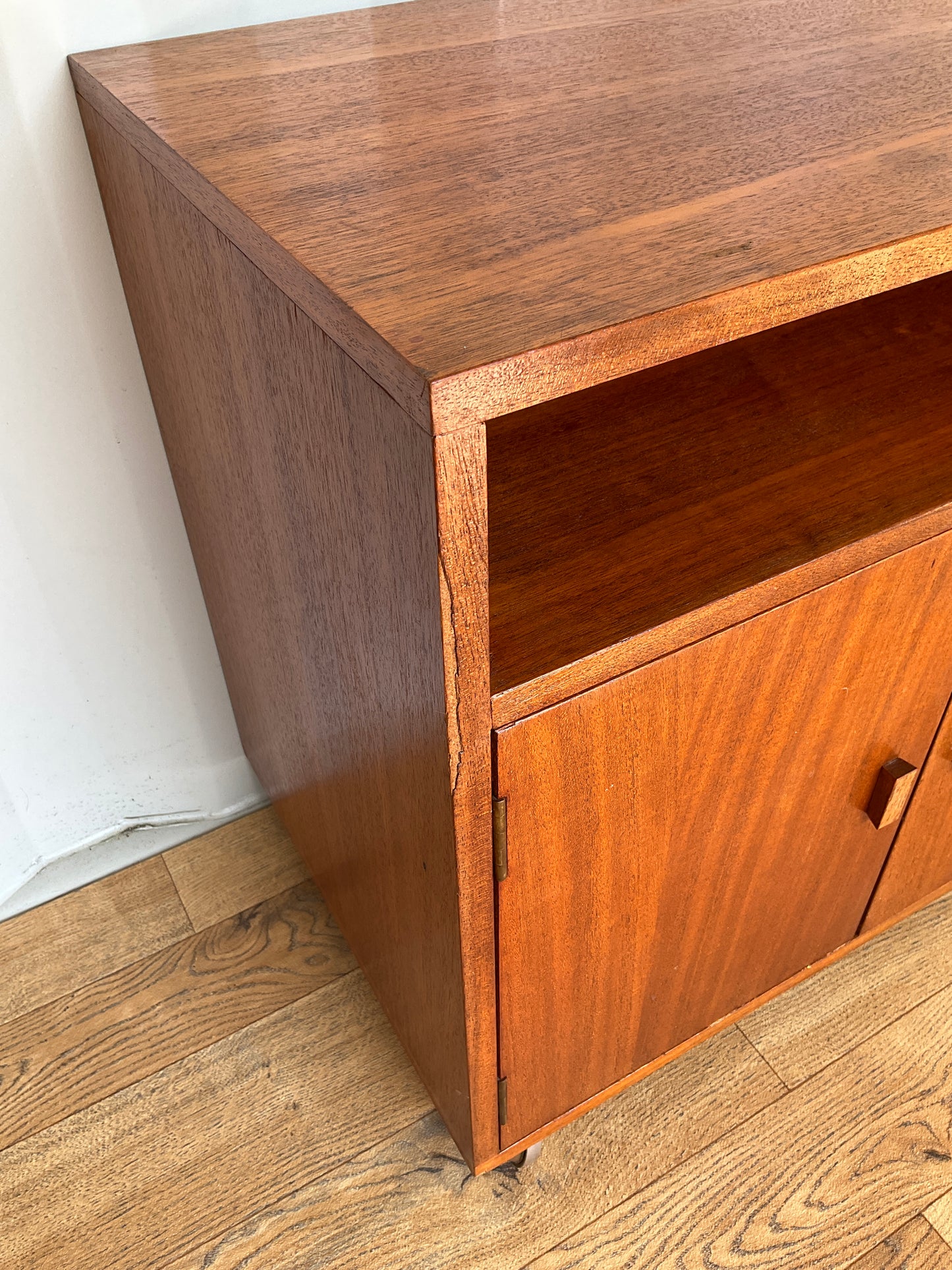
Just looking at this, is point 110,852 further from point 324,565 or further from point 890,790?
point 890,790

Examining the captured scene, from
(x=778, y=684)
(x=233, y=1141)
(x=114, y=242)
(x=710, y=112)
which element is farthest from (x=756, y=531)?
(x=233, y=1141)

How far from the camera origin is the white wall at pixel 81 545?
682mm

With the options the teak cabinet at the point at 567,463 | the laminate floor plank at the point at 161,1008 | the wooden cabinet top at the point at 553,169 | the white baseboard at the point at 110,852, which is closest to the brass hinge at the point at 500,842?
the teak cabinet at the point at 567,463

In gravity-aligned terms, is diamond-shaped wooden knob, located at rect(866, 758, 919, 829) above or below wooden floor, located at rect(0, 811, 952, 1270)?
above

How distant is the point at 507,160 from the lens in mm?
495

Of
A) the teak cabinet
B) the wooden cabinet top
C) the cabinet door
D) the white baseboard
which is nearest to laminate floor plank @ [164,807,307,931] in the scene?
the white baseboard

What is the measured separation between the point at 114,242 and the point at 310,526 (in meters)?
0.31

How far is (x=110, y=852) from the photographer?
1037mm

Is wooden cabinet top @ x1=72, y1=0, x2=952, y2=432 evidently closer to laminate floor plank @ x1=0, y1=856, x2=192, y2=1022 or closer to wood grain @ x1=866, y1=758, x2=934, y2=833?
wood grain @ x1=866, y1=758, x2=934, y2=833

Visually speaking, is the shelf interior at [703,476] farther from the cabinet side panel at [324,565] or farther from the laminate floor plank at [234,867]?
the laminate floor plank at [234,867]

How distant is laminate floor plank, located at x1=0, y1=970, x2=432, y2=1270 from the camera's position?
0.79 m

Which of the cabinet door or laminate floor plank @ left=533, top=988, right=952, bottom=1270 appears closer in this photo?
the cabinet door

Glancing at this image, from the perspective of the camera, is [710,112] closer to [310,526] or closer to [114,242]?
[310,526]

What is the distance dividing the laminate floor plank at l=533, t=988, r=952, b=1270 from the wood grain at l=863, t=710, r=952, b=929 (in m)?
0.14
